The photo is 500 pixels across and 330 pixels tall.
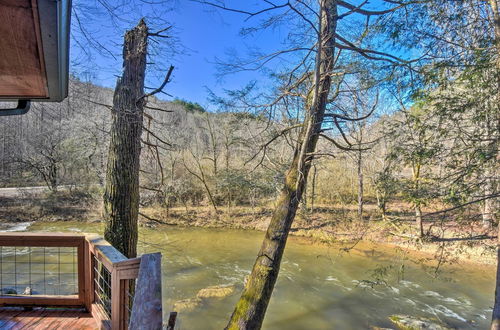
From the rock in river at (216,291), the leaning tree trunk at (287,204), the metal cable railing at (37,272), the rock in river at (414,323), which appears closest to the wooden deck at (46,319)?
the leaning tree trunk at (287,204)

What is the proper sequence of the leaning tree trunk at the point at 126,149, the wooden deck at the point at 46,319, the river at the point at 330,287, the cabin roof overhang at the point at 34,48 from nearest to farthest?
the cabin roof overhang at the point at 34,48
the wooden deck at the point at 46,319
the leaning tree trunk at the point at 126,149
the river at the point at 330,287

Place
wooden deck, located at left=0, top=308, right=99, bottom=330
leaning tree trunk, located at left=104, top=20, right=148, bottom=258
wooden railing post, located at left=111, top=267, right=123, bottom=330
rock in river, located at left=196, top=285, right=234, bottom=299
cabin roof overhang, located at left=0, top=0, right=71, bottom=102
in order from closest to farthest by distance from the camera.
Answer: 1. cabin roof overhang, located at left=0, top=0, right=71, bottom=102
2. wooden railing post, located at left=111, top=267, right=123, bottom=330
3. wooden deck, located at left=0, top=308, right=99, bottom=330
4. leaning tree trunk, located at left=104, top=20, right=148, bottom=258
5. rock in river, located at left=196, top=285, right=234, bottom=299

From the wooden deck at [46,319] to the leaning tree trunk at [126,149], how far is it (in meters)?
1.03

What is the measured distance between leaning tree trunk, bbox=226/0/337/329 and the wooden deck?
5.97ft

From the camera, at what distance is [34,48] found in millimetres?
825

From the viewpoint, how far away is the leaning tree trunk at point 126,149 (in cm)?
337

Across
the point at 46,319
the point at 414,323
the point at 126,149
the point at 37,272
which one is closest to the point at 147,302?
the point at 46,319

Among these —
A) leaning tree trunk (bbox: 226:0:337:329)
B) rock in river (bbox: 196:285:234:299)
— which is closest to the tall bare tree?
leaning tree trunk (bbox: 226:0:337:329)

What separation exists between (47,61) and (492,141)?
5075 millimetres

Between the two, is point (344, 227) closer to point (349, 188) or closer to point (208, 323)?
point (349, 188)

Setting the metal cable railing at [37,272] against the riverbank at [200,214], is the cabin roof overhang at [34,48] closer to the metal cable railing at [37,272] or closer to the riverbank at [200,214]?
the metal cable railing at [37,272]

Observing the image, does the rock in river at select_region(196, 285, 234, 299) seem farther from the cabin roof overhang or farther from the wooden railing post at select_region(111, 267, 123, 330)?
the cabin roof overhang

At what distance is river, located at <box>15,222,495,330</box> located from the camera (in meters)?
6.11

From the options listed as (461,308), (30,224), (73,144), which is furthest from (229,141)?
(461,308)
